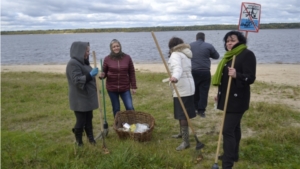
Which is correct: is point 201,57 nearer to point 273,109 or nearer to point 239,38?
point 273,109

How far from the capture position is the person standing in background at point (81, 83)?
404 cm

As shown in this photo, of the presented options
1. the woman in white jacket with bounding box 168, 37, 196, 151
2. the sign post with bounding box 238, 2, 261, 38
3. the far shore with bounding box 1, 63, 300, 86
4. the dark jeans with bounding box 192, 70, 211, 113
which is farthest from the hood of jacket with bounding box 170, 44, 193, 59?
the far shore with bounding box 1, 63, 300, 86

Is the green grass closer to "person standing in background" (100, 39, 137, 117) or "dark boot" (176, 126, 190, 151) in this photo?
"dark boot" (176, 126, 190, 151)

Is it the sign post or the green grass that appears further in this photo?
the sign post

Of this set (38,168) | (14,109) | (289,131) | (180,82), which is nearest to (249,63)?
(180,82)

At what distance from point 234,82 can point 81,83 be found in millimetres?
2109

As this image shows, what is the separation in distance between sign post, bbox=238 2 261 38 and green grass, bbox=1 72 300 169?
1.87 m

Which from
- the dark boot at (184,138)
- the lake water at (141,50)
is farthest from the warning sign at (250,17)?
the lake water at (141,50)

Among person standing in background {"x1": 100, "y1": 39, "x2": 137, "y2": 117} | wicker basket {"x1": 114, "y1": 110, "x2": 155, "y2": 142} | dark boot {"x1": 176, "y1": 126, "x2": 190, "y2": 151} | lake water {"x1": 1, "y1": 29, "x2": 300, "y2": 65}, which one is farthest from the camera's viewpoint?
lake water {"x1": 1, "y1": 29, "x2": 300, "y2": 65}

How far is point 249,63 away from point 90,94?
92.2 inches

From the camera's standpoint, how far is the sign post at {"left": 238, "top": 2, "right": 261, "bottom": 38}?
Answer: 4.21 m

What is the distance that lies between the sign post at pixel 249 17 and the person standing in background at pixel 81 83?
7.61ft

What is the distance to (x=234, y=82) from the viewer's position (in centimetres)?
350

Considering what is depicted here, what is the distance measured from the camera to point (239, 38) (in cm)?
350
